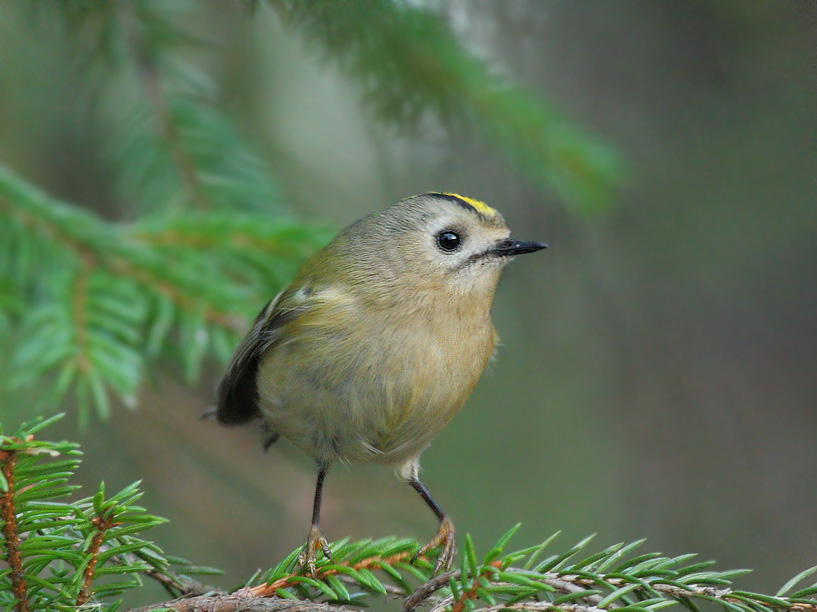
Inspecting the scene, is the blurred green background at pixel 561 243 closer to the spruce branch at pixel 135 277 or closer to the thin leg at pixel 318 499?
the spruce branch at pixel 135 277

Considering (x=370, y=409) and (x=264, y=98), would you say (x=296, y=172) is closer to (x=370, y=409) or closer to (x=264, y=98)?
(x=264, y=98)

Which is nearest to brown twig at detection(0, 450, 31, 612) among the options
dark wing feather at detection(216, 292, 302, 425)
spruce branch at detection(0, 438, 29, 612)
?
spruce branch at detection(0, 438, 29, 612)

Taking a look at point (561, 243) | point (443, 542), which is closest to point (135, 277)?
point (443, 542)

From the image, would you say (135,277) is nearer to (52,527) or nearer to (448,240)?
(448,240)

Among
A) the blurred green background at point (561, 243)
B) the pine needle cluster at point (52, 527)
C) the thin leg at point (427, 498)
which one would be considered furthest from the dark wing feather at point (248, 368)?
the pine needle cluster at point (52, 527)

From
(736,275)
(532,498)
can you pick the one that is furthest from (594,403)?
(736,275)

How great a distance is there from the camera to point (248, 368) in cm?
174

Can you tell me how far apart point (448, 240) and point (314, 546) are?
64 centimetres

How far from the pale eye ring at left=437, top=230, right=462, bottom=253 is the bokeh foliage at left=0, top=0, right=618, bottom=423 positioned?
390mm

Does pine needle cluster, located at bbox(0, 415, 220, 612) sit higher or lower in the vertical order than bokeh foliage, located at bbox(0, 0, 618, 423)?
lower

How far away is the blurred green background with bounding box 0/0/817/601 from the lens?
2.01 m

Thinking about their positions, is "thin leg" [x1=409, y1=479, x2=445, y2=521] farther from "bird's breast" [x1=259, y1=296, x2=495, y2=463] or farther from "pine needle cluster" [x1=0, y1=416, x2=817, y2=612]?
"pine needle cluster" [x1=0, y1=416, x2=817, y2=612]

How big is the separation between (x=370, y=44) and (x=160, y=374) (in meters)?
1.01

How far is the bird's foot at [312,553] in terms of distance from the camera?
1096 millimetres
